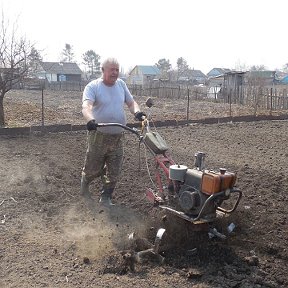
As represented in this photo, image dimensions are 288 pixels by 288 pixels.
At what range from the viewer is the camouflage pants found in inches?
206

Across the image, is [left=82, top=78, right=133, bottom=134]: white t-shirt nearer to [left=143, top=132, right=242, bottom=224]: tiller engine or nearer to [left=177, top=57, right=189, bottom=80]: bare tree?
[left=143, top=132, right=242, bottom=224]: tiller engine

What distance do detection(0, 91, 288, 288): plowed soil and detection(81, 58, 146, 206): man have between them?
0.36 metres

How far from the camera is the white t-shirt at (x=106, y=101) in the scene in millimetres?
4969

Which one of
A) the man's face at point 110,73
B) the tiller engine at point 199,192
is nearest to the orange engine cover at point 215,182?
the tiller engine at point 199,192

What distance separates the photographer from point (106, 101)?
5008 mm

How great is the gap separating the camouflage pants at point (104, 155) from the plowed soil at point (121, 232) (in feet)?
1.24

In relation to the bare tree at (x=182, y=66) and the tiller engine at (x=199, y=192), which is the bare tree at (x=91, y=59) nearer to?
the bare tree at (x=182, y=66)

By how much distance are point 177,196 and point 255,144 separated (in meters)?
6.31

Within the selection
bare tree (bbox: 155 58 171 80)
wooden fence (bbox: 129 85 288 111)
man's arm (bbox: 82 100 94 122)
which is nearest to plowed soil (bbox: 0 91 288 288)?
man's arm (bbox: 82 100 94 122)

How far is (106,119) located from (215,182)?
6.56 feet

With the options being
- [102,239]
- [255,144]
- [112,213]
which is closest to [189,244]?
[102,239]

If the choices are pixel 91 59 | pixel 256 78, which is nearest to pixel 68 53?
pixel 91 59

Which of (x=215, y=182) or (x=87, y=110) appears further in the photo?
(x=87, y=110)

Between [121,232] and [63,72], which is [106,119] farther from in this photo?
[63,72]
